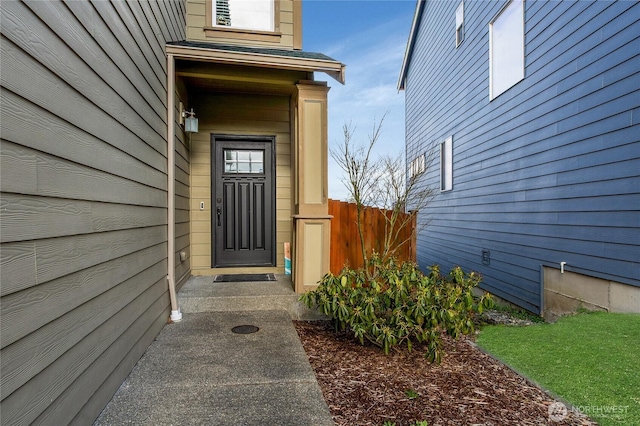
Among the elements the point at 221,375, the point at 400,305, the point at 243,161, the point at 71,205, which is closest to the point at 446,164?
the point at 243,161

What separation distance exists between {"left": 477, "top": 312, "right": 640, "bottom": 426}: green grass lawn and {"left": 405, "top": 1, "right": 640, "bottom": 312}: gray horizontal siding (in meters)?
0.76

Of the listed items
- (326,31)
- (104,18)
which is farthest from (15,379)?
(326,31)

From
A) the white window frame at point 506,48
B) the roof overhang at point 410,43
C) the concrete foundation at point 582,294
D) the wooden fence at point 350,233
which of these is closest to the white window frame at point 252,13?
the wooden fence at point 350,233

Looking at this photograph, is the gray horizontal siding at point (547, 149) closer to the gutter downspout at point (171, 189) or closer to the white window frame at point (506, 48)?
A: the white window frame at point (506, 48)

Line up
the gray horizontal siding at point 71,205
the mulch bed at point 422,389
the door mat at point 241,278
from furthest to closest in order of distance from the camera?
the door mat at point 241,278
the mulch bed at point 422,389
the gray horizontal siding at point 71,205

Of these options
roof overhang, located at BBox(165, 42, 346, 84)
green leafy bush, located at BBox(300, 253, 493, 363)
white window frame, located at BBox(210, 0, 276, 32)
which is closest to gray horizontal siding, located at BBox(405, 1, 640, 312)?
green leafy bush, located at BBox(300, 253, 493, 363)

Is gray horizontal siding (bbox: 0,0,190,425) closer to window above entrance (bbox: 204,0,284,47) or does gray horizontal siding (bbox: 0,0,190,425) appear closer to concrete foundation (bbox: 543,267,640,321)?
window above entrance (bbox: 204,0,284,47)

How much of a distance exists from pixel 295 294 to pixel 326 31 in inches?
497

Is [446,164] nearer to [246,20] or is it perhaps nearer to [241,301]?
[246,20]

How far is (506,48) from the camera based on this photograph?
6.19 metres

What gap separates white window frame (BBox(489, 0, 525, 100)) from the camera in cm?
582

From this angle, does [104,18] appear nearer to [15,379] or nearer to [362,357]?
[15,379]

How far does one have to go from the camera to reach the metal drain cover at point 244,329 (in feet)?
11.2

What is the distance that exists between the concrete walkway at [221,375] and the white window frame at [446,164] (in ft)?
19.7
